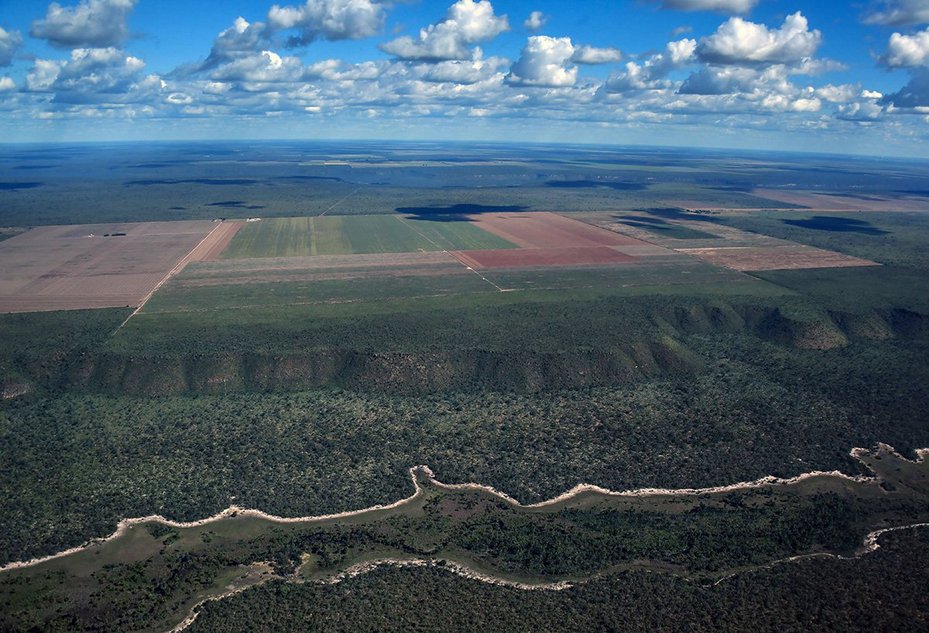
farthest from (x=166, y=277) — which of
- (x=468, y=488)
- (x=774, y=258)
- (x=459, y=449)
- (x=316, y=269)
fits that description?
(x=774, y=258)

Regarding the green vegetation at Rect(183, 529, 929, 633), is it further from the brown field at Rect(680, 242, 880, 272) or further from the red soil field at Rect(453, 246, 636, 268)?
the brown field at Rect(680, 242, 880, 272)

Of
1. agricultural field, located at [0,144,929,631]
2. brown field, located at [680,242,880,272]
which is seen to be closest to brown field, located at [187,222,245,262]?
agricultural field, located at [0,144,929,631]

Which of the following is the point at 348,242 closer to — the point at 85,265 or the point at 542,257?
the point at 542,257

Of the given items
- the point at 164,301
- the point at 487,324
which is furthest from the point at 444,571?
the point at 164,301

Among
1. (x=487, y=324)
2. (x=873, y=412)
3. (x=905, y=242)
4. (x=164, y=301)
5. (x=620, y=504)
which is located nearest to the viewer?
(x=620, y=504)

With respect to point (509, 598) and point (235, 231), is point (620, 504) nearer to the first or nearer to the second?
point (509, 598)
